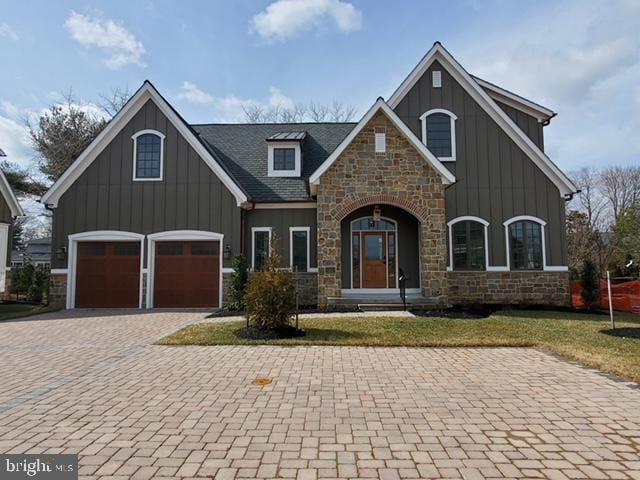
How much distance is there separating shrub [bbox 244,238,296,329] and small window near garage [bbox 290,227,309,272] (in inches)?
233

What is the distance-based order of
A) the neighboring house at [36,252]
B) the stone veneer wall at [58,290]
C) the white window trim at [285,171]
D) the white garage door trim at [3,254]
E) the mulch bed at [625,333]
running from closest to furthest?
the mulch bed at [625,333] → the stone veneer wall at [58,290] → the white garage door trim at [3,254] → the white window trim at [285,171] → the neighboring house at [36,252]

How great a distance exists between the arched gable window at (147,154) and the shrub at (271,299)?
8248 mm

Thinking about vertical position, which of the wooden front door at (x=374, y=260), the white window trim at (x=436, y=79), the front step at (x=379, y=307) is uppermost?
the white window trim at (x=436, y=79)

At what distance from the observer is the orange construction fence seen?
14.0m

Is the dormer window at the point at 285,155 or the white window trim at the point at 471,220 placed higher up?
the dormer window at the point at 285,155

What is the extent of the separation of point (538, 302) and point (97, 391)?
14.3 meters

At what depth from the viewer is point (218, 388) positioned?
5191mm

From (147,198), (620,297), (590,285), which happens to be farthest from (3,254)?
(620,297)

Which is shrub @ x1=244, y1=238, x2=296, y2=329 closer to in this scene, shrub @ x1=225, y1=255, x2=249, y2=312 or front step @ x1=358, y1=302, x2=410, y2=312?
shrub @ x1=225, y1=255, x2=249, y2=312

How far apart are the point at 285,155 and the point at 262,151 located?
5.42 feet

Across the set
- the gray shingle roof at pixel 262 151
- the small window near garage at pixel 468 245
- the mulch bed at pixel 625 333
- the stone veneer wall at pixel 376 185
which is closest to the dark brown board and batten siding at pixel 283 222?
the gray shingle roof at pixel 262 151

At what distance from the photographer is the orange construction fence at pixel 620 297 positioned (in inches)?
552

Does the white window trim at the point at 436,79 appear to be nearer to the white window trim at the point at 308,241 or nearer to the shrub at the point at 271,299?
the white window trim at the point at 308,241

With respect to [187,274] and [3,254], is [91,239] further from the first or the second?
[3,254]
